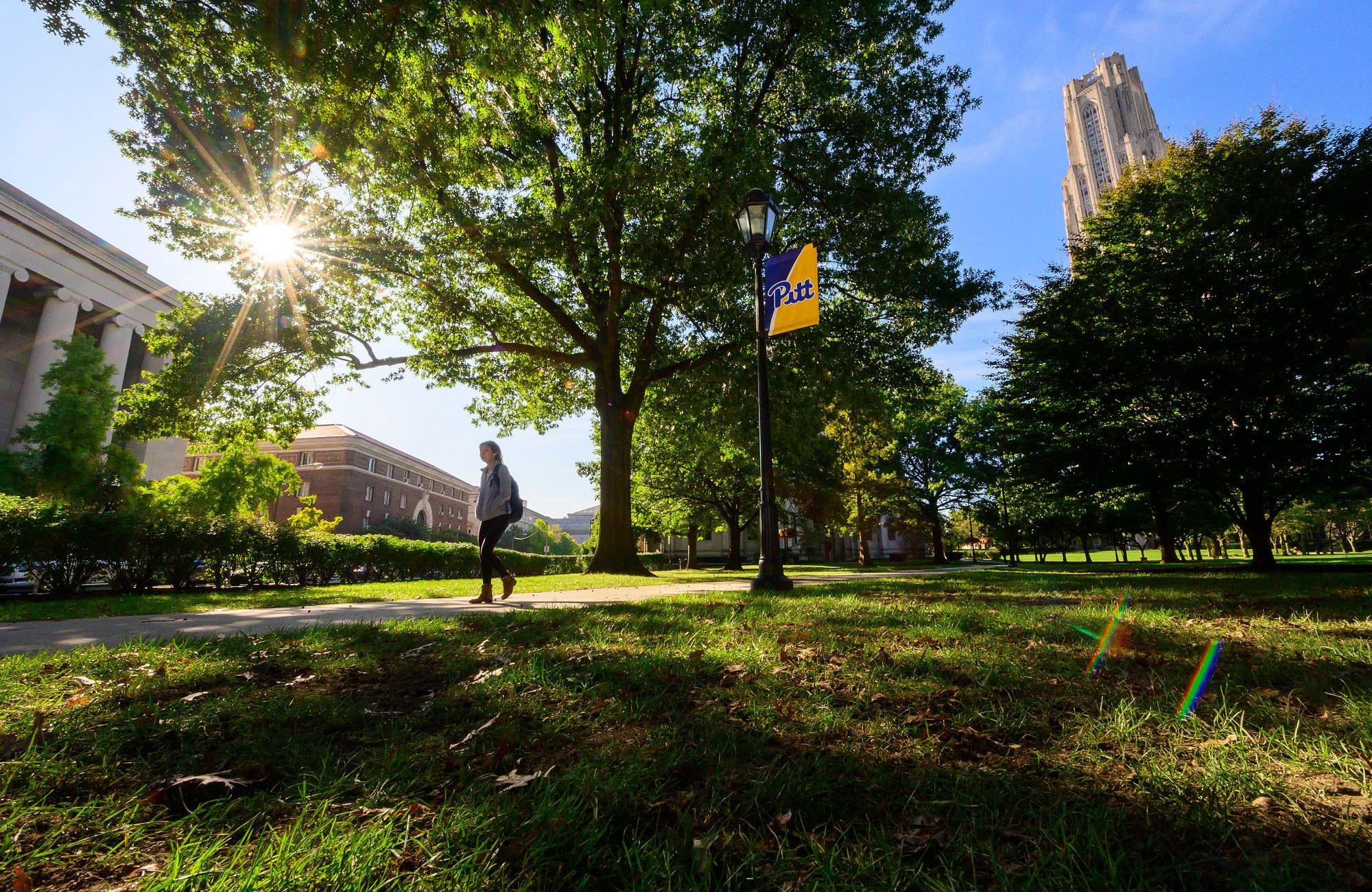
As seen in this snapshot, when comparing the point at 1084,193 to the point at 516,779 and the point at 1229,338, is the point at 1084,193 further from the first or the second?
the point at 516,779

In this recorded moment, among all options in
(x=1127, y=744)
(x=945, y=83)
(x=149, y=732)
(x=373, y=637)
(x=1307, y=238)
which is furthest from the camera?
(x=945, y=83)

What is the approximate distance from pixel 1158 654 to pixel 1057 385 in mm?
13208

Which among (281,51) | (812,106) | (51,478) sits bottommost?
(51,478)

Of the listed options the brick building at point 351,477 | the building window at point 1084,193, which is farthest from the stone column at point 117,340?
the building window at point 1084,193

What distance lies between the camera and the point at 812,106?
46.0 feet

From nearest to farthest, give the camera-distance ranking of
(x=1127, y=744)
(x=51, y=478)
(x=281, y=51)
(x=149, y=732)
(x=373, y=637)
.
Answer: (x=1127, y=744) → (x=149, y=732) → (x=373, y=637) → (x=281, y=51) → (x=51, y=478)

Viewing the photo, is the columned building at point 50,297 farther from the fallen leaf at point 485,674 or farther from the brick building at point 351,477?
the fallen leaf at point 485,674

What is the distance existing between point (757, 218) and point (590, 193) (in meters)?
4.41

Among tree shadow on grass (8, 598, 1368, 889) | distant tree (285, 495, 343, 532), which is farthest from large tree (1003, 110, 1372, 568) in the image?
distant tree (285, 495, 343, 532)

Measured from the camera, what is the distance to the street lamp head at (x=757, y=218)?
28.3 feet

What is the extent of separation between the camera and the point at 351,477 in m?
62.5

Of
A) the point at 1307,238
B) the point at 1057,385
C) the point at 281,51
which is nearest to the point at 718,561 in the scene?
the point at 1057,385

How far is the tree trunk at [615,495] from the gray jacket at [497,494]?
7372mm

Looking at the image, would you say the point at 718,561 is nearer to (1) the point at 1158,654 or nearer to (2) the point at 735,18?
(2) the point at 735,18
